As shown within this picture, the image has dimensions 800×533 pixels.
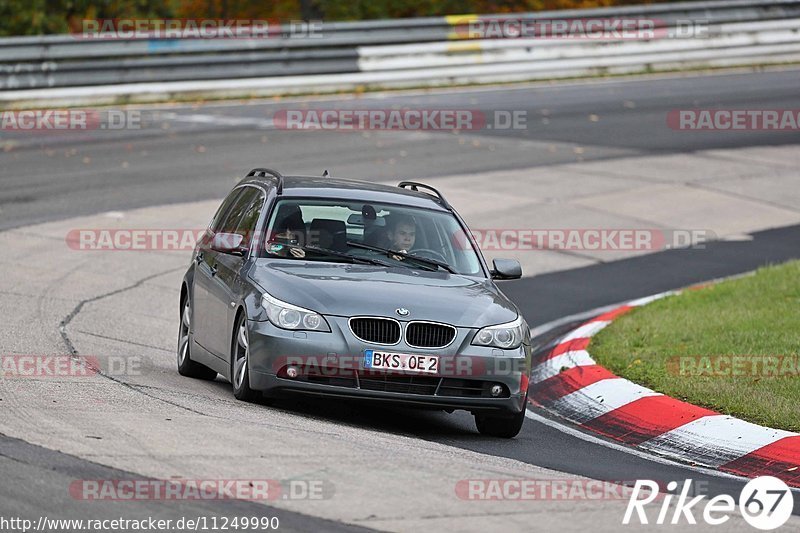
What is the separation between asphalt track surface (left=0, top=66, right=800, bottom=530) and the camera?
868 cm

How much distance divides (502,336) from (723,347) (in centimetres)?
299

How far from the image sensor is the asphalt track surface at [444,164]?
342 inches

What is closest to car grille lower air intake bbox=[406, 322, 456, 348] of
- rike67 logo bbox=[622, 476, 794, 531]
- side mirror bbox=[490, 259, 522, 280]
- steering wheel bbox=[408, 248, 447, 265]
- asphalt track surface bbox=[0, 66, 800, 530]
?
asphalt track surface bbox=[0, 66, 800, 530]

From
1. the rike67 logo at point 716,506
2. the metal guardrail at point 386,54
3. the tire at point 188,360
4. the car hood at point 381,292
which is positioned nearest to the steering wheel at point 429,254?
the car hood at point 381,292

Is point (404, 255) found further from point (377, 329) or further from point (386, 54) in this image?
point (386, 54)

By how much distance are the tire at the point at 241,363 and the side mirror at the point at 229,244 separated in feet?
2.25

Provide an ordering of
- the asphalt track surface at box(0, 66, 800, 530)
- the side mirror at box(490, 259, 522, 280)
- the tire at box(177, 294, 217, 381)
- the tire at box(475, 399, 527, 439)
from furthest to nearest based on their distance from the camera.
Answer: the tire at box(177, 294, 217, 381) < the side mirror at box(490, 259, 522, 280) < the tire at box(475, 399, 527, 439) < the asphalt track surface at box(0, 66, 800, 530)

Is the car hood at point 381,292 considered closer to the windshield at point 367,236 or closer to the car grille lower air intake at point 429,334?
the car grille lower air intake at point 429,334

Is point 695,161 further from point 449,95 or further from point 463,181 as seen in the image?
point 449,95

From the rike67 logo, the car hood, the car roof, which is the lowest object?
the rike67 logo

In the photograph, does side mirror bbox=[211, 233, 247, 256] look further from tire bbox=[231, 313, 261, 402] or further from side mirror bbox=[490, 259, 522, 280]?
side mirror bbox=[490, 259, 522, 280]

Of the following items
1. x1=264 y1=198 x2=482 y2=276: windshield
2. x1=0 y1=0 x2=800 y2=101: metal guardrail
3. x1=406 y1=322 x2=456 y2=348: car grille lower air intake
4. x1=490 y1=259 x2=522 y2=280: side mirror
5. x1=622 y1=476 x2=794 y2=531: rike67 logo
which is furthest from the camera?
x1=0 y1=0 x2=800 y2=101: metal guardrail

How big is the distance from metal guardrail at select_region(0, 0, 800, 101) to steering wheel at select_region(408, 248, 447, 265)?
16.1 metres

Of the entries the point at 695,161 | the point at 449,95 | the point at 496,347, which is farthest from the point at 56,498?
the point at 449,95
